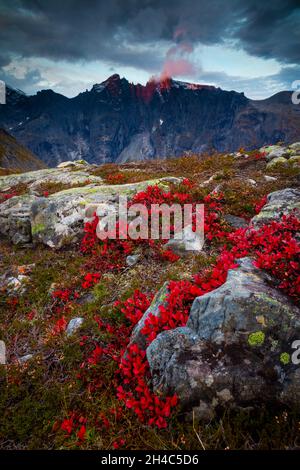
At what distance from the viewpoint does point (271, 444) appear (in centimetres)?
340

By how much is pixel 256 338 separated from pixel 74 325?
4.02 meters

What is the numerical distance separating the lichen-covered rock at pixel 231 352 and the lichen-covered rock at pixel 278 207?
3.93 meters

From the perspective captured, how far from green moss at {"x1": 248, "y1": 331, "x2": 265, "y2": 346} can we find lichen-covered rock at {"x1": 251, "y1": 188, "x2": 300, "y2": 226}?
15.4 ft

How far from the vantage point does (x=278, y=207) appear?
8.61 metres

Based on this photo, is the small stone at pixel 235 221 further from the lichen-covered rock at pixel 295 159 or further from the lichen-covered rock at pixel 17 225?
the lichen-covered rock at pixel 295 159

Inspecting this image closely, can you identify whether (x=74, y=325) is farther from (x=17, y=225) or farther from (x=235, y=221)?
(x=17, y=225)

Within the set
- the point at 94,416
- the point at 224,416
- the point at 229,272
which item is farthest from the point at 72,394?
the point at 229,272

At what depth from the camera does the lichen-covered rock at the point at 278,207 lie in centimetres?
824

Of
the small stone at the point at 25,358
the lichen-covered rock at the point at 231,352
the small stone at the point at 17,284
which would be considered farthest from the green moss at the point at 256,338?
the small stone at the point at 17,284

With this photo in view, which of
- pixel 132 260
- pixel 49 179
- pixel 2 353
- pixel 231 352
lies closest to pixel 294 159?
pixel 132 260

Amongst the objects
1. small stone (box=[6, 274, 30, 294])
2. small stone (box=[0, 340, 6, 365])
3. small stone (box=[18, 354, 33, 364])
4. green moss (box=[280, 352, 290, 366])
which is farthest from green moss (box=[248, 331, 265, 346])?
small stone (box=[6, 274, 30, 294])

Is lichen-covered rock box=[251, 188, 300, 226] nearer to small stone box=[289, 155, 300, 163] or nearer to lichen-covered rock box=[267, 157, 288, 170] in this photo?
lichen-covered rock box=[267, 157, 288, 170]

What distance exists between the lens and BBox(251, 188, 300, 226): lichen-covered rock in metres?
8.24
